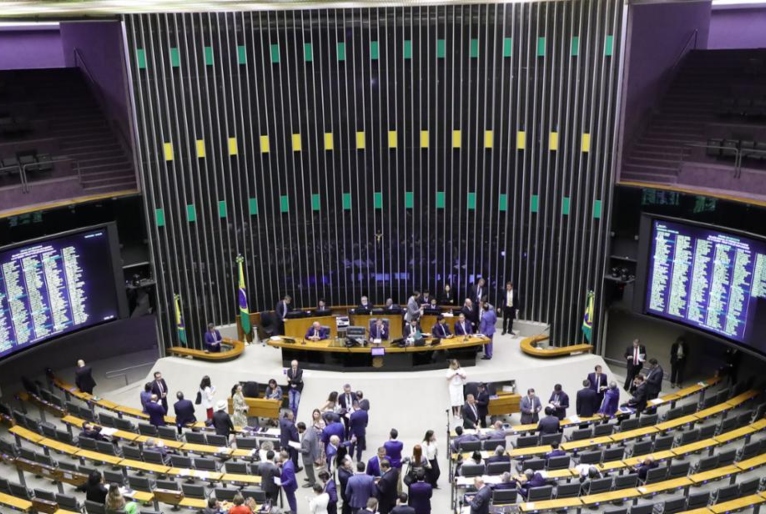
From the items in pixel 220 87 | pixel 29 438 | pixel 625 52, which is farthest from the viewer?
pixel 220 87

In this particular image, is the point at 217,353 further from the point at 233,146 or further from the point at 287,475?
the point at 287,475

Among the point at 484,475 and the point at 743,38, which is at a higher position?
the point at 743,38

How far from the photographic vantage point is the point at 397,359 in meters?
15.9

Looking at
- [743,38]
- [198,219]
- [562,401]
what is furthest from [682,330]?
[198,219]

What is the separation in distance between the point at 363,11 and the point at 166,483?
37.0ft

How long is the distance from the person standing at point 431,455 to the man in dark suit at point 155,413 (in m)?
5.01

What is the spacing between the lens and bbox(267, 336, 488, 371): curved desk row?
15.8m

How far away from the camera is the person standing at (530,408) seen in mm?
13836

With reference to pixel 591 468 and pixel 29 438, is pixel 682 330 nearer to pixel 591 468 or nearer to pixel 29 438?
pixel 591 468

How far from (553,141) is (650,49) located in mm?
2876

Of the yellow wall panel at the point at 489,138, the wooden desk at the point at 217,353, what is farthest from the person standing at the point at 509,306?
the wooden desk at the point at 217,353

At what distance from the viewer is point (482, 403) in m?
14.0

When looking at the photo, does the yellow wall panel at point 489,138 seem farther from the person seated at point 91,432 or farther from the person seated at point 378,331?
the person seated at point 91,432

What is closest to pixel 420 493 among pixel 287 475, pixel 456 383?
pixel 287 475
